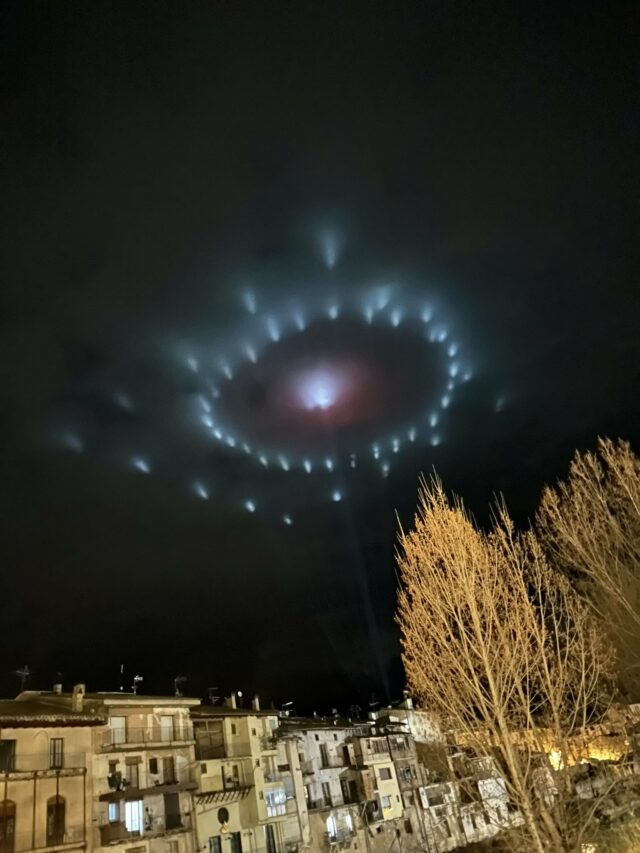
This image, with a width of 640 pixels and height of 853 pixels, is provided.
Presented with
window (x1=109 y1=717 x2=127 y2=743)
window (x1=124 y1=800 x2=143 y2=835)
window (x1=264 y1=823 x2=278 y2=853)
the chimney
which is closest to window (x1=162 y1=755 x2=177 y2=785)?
window (x1=124 y1=800 x2=143 y2=835)

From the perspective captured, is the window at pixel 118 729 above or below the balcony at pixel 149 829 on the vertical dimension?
above

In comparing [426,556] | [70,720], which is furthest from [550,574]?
[70,720]

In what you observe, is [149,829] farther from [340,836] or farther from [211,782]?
[340,836]

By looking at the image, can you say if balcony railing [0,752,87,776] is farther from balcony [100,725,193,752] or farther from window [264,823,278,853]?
window [264,823,278,853]

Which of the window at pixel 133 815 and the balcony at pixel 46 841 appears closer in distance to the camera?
the balcony at pixel 46 841

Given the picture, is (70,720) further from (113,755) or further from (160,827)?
(160,827)

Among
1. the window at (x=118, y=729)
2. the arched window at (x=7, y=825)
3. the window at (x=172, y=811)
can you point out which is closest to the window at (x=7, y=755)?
the arched window at (x=7, y=825)

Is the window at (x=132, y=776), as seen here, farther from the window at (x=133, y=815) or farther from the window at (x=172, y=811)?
the window at (x=172, y=811)
